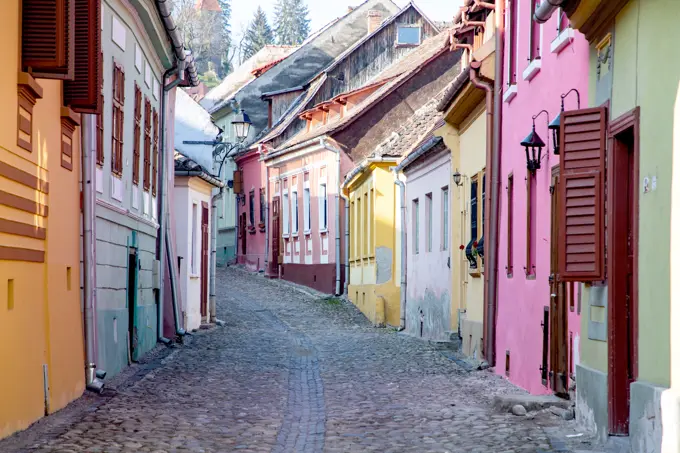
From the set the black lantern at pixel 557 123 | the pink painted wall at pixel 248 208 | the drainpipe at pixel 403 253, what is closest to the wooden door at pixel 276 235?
the pink painted wall at pixel 248 208

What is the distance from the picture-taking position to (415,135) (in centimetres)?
2909

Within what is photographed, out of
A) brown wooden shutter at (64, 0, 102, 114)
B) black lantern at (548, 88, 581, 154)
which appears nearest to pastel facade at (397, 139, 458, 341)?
black lantern at (548, 88, 581, 154)

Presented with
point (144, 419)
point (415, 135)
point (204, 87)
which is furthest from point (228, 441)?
point (204, 87)

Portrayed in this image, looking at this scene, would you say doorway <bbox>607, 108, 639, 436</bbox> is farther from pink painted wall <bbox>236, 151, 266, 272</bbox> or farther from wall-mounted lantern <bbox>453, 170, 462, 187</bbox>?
pink painted wall <bbox>236, 151, 266, 272</bbox>

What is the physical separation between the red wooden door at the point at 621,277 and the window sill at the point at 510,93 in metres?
6.21

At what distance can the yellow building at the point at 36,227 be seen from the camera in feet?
31.6

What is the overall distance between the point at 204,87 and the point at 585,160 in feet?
301

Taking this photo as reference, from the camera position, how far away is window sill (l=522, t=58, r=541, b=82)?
1361cm

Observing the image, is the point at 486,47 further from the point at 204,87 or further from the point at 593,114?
the point at 204,87

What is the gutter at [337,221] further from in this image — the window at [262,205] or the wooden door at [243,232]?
the wooden door at [243,232]

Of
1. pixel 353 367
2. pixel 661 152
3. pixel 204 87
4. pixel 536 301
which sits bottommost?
pixel 353 367

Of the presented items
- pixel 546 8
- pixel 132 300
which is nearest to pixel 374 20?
pixel 132 300

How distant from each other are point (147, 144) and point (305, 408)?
864 centimetres

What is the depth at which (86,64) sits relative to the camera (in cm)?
1249
